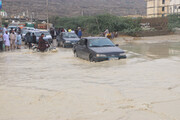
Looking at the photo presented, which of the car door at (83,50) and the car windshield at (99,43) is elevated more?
the car windshield at (99,43)

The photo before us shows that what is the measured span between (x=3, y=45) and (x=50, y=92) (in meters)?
15.7

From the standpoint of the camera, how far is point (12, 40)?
23688 mm

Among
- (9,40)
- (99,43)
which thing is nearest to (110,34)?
(9,40)

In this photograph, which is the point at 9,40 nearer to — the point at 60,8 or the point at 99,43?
the point at 99,43

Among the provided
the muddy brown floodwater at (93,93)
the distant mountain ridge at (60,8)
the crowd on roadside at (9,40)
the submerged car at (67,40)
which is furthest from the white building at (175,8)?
the distant mountain ridge at (60,8)

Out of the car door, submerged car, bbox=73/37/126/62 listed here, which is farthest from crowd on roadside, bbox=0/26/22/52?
the car door

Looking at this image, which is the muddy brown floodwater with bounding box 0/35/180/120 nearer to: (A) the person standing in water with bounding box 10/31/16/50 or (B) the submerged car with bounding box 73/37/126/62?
(B) the submerged car with bounding box 73/37/126/62

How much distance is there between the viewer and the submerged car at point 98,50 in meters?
13.5

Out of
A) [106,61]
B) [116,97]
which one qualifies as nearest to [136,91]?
[116,97]

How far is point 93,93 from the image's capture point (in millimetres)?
7812

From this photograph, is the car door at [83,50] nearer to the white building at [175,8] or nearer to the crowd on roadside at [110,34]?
the crowd on roadside at [110,34]

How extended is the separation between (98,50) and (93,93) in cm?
612

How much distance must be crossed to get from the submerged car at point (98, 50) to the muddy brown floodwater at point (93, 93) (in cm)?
117

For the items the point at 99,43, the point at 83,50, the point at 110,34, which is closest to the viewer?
the point at 99,43
